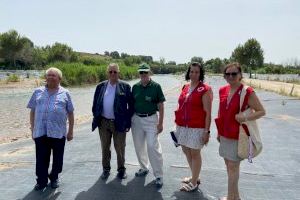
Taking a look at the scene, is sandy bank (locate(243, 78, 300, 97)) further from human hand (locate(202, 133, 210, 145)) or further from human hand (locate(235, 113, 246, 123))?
human hand (locate(235, 113, 246, 123))

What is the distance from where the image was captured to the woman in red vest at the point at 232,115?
4.22m

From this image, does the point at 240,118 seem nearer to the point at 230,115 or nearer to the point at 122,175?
the point at 230,115

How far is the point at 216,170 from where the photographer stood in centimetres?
637

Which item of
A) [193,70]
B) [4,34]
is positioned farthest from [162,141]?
[4,34]

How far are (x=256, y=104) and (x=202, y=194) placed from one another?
5.24 feet

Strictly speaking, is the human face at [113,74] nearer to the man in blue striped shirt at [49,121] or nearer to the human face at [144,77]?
the human face at [144,77]

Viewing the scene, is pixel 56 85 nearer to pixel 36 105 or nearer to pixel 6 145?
pixel 36 105

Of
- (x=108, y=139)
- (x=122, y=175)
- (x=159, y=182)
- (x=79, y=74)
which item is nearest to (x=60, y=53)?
(x=79, y=74)

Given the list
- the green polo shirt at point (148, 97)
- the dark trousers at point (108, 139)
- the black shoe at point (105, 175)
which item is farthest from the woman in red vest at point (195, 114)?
the black shoe at point (105, 175)

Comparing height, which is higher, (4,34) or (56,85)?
(4,34)

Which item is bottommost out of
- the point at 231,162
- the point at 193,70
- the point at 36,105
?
the point at 231,162

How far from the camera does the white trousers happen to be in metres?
5.46

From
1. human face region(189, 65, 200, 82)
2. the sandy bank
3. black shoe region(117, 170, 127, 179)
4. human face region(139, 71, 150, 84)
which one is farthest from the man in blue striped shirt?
the sandy bank

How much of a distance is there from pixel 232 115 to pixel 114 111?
1867 mm
